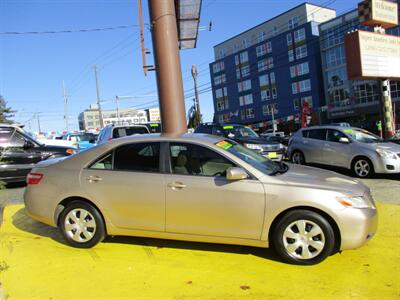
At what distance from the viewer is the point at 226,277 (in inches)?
158

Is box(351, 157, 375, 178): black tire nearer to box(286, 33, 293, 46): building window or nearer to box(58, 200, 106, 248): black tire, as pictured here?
box(58, 200, 106, 248): black tire

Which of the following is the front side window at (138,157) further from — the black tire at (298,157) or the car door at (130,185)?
the black tire at (298,157)

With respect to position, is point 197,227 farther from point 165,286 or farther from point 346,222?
point 346,222

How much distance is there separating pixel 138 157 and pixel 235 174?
1.31 meters

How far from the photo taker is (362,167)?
10.3 meters

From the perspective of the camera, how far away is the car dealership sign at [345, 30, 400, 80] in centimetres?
1594

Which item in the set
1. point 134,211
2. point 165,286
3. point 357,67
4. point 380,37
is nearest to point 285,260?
point 165,286

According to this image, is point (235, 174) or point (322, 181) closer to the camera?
point (235, 174)

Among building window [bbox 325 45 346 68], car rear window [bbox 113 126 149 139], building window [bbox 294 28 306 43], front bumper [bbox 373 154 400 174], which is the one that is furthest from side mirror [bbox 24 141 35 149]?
building window [bbox 294 28 306 43]

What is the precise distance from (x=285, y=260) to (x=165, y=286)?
1368 mm

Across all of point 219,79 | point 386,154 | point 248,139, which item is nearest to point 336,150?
point 386,154

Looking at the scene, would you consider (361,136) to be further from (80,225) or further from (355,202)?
(80,225)

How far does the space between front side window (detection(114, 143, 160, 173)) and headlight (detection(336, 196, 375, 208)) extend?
2.12 meters

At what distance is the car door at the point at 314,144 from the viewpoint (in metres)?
11.7
